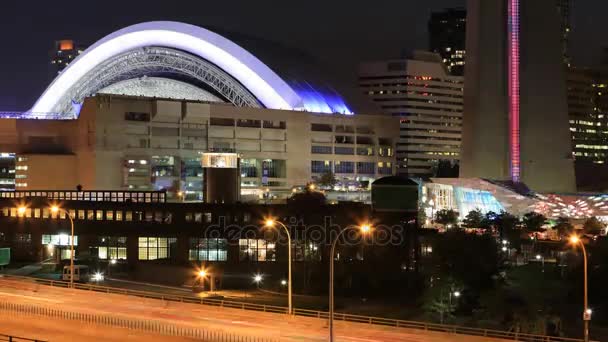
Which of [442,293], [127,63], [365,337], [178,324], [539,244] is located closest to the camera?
[365,337]

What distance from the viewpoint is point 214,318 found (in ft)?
130

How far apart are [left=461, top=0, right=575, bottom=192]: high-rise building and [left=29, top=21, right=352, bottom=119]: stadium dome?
32.5 m

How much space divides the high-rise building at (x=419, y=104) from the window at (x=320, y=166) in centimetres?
6169

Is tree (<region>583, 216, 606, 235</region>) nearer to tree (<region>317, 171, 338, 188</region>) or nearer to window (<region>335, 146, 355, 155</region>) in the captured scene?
tree (<region>317, 171, 338, 188</region>)

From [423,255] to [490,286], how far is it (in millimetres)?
10385

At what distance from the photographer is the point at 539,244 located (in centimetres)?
7488

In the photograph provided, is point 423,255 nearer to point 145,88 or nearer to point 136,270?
point 136,270

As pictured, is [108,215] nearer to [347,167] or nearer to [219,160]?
[219,160]

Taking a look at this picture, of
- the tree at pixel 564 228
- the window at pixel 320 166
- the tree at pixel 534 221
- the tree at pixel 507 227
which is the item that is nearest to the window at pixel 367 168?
the window at pixel 320 166

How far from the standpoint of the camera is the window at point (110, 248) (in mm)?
71375

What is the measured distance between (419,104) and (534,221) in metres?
113

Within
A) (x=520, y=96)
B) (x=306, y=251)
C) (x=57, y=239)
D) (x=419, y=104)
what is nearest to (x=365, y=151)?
(x=520, y=96)

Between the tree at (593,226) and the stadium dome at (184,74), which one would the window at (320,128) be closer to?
the stadium dome at (184,74)

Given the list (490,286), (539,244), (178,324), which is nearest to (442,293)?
(490,286)
